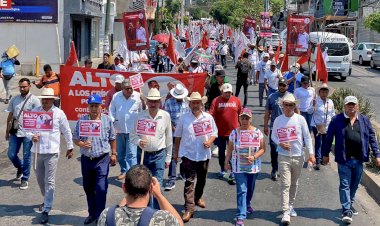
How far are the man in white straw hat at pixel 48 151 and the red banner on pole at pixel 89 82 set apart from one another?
3003 millimetres

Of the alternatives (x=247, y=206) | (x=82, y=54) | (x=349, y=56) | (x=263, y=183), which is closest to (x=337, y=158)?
(x=247, y=206)

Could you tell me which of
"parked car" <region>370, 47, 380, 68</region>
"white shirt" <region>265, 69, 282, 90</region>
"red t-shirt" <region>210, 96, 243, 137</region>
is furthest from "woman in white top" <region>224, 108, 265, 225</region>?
"parked car" <region>370, 47, 380, 68</region>

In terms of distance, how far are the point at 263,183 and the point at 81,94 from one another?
3886 mm

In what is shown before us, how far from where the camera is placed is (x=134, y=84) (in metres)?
10.3

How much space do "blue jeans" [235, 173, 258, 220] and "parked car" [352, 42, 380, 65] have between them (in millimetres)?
29958

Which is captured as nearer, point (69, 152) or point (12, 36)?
point (69, 152)

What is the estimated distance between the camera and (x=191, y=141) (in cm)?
763

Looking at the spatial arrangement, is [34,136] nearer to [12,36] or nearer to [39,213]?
[39,213]

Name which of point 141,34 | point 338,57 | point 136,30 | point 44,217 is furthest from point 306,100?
point 338,57

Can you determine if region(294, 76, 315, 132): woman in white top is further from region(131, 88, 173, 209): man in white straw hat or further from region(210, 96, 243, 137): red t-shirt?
region(131, 88, 173, 209): man in white straw hat

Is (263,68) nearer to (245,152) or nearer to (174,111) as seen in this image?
(174,111)

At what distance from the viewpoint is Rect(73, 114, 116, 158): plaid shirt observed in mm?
7285

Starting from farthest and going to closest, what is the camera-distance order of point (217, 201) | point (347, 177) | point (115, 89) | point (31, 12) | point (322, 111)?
point (31, 12) → point (322, 111) → point (115, 89) → point (217, 201) → point (347, 177)

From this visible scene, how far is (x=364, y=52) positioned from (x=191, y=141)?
104ft
